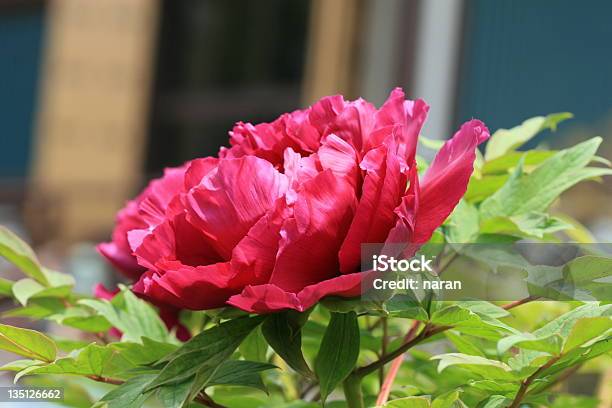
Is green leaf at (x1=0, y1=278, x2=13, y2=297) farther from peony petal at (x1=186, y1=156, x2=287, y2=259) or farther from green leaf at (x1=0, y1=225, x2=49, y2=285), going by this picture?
peony petal at (x1=186, y1=156, x2=287, y2=259)

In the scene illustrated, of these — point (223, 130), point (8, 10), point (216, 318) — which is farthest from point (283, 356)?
point (8, 10)

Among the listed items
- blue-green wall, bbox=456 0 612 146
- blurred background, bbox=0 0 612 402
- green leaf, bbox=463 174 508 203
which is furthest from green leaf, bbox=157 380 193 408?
blurred background, bbox=0 0 612 402

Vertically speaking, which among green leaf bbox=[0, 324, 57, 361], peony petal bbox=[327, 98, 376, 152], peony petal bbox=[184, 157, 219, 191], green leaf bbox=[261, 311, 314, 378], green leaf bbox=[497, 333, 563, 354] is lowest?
green leaf bbox=[0, 324, 57, 361]

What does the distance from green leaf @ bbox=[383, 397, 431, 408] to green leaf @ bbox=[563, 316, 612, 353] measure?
0.18 feet

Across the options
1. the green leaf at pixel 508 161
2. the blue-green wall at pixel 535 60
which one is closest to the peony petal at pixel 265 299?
the green leaf at pixel 508 161

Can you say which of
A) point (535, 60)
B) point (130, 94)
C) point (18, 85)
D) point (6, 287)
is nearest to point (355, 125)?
point (6, 287)

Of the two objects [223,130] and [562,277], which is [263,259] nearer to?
[562,277]

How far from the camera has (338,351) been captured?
365mm

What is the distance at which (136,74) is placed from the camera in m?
4.50

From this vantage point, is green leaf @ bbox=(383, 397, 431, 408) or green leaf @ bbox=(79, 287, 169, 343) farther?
green leaf @ bbox=(79, 287, 169, 343)

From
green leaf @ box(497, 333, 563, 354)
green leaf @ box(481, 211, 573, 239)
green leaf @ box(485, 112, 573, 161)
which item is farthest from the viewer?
green leaf @ box(485, 112, 573, 161)

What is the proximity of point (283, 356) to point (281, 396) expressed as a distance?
0.20 meters

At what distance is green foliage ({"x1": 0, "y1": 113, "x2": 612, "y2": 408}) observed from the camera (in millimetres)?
345

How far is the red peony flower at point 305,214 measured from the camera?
0.34 meters
